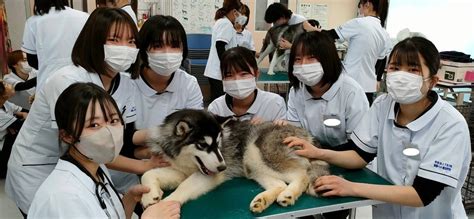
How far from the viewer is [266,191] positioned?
175 centimetres

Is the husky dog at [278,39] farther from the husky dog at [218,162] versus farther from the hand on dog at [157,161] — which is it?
the hand on dog at [157,161]

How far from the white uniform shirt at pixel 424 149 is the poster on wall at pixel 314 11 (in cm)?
585

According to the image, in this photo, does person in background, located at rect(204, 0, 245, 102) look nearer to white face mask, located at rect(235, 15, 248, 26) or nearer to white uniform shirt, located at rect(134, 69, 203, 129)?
white face mask, located at rect(235, 15, 248, 26)

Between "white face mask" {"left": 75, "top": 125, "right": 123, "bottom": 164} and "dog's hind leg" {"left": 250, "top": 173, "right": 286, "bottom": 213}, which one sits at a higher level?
"white face mask" {"left": 75, "top": 125, "right": 123, "bottom": 164}

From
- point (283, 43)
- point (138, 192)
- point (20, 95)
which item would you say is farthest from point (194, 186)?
point (20, 95)

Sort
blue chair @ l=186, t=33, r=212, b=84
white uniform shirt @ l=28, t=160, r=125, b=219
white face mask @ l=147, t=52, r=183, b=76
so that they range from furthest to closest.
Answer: blue chair @ l=186, t=33, r=212, b=84 → white face mask @ l=147, t=52, r=183, b=76 → white uniform shirt @ l=28, t=160, r=125, b=219

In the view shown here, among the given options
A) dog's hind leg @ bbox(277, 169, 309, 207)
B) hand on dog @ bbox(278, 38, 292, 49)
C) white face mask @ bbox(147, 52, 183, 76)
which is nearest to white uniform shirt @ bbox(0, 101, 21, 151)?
white face mask @ bbox(147, 52, 183, 76)

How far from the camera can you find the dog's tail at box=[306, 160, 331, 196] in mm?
1814

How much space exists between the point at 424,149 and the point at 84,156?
1516 millimetres

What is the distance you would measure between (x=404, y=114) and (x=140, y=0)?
5749 millimetres

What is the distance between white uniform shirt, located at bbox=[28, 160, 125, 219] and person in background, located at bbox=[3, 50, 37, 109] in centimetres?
406

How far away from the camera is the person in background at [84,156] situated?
3.96ft

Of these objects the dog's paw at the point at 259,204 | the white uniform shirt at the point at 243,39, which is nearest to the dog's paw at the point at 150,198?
the dog's paw at the point at 259,204

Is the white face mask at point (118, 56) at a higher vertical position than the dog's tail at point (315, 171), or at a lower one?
higher
